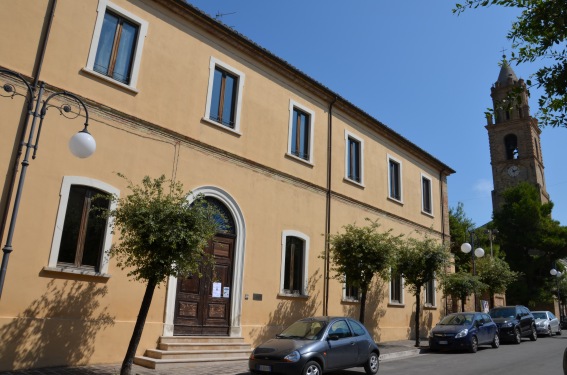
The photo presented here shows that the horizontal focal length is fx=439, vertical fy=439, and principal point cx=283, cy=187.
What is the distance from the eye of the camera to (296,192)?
16.1 metres

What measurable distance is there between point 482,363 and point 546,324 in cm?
1622

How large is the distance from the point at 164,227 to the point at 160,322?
3799 mm

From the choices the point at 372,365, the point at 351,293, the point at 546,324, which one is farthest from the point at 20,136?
the point at 546,324

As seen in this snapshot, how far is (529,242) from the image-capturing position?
144 feet

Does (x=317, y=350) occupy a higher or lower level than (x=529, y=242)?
lower

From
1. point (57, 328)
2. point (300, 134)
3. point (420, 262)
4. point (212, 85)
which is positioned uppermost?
point (212, 85)

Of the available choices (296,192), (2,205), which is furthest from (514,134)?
(2,205)

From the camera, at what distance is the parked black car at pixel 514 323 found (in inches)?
801

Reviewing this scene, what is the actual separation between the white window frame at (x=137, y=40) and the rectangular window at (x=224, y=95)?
7.74ft

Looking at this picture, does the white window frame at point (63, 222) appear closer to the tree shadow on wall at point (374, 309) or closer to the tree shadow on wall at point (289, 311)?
the tree shadow on wall at point (289, 311)

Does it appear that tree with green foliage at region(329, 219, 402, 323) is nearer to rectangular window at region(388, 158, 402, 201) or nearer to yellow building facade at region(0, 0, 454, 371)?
yellow building facade at region(0, 0, 454, 371)

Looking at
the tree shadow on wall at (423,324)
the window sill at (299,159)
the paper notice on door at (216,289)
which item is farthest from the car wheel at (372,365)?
the tree shadow on wall at (423,324)

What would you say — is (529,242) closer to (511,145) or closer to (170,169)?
(511,145)

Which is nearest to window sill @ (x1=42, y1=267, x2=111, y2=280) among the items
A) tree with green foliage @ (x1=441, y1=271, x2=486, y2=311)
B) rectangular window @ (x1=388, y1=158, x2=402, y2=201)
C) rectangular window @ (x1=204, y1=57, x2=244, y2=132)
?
rectangular window @ (x1=204, y1=57, x2=244, y2=132)
